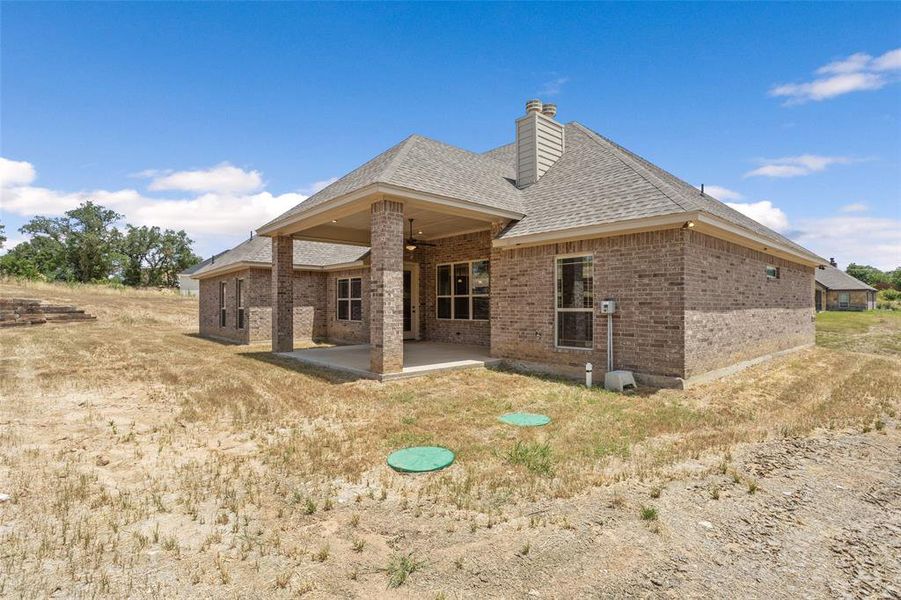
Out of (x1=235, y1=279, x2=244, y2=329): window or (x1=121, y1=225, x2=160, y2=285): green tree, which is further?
(x1=121, y1=225, x2=160, y2=285): green tree

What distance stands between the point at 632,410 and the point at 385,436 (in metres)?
3.72

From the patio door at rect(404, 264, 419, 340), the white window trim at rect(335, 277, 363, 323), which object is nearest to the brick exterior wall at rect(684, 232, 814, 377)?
the patio door at rect(404, 264, 419, 340)

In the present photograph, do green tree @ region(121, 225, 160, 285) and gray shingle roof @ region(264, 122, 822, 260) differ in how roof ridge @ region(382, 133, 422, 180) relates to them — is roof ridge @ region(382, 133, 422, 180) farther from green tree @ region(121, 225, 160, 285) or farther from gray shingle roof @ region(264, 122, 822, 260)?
green tree @ region(121, 225, 160, 285)

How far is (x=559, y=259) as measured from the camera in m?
9.05

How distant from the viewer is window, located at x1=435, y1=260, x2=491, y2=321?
12734 millimetres

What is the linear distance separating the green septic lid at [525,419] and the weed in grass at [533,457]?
0.81 metres

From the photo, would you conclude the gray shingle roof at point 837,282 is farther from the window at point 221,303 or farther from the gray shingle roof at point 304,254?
the window at point 221,303

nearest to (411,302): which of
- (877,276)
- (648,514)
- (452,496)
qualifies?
(452,496)

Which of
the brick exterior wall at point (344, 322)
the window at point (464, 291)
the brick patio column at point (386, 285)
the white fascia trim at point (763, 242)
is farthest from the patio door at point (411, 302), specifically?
the white fascia trim at point (763, 242)

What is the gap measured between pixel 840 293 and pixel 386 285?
193ft

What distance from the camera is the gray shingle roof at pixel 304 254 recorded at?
15664 mm

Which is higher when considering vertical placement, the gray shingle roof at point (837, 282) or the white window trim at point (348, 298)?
the gray shingle roof at point (837, 282)

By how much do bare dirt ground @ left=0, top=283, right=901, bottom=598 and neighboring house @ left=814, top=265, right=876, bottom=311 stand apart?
5020cm

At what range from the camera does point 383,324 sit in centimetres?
817
